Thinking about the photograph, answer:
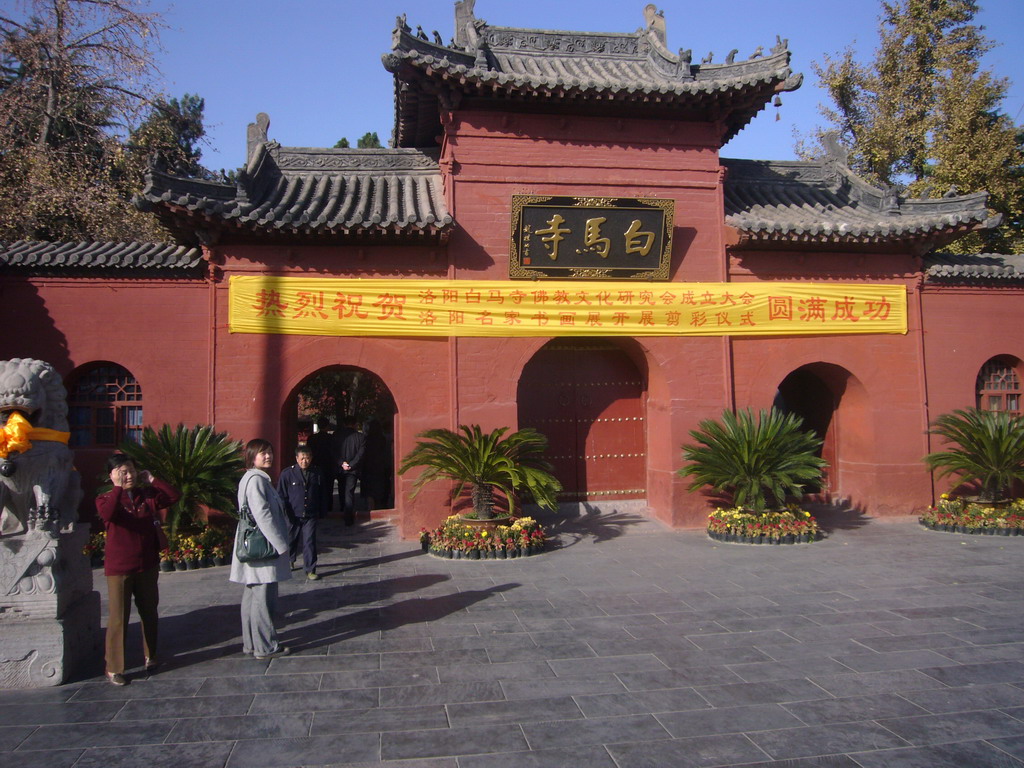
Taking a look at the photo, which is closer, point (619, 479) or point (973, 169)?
point (619, 479)

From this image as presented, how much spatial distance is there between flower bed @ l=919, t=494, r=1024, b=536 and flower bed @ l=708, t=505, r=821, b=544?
1.88 m

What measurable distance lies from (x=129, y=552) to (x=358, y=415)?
10.1 m

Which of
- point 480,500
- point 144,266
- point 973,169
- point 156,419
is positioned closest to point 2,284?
point 144,266

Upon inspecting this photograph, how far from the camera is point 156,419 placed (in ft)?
30.5

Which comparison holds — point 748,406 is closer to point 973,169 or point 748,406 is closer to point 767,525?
point 767,525

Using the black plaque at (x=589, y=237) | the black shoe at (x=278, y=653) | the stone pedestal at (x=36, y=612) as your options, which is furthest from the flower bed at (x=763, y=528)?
the stone pedestal at (x=36, y=612)

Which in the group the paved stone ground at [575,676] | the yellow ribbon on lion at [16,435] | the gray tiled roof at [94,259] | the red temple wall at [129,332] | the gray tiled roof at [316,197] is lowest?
the paved stone ground at [575,676]

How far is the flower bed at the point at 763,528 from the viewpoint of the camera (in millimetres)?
9195

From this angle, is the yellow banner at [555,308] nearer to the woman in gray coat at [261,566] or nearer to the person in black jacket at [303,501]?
the person in black jacket at [303,501]

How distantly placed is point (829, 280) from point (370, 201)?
264 inches

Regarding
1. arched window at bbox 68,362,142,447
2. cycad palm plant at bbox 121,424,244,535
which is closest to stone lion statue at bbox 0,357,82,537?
cycad palm plant at bbox 121,424,244,535

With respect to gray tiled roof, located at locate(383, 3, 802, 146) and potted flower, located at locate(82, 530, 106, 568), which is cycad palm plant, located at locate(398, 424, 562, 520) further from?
gray tiled roof, located at locate(383, 3, 802, 146)

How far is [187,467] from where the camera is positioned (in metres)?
8.08

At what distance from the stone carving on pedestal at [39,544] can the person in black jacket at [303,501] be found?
7.02 feet
